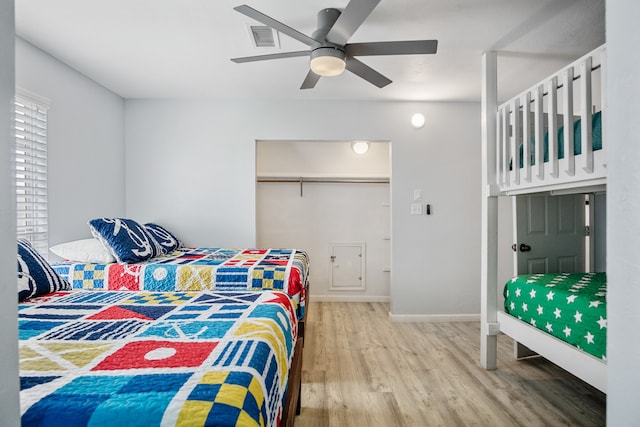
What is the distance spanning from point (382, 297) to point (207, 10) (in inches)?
148

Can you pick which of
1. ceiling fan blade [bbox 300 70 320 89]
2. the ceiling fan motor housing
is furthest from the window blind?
the ceiling fan motor housing

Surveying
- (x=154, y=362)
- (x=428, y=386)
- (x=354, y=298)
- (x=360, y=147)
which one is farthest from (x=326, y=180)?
(x=154, y=362)

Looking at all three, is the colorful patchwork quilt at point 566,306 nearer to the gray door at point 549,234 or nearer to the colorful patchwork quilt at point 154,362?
the gray door at point 549,234

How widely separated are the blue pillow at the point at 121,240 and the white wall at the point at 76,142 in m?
0.43

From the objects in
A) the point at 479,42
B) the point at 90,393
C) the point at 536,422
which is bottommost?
the point at 536,422

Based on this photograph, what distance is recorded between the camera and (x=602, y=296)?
5.94 feet

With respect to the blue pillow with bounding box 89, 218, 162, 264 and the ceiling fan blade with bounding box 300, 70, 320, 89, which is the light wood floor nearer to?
the blue pillow with bounding box 89, 218, 162, 264

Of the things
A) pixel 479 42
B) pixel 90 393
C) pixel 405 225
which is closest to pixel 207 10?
pixel 479 42

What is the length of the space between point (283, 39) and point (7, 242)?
7.79 ft

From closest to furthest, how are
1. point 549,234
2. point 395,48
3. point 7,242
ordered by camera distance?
point 7,242, point 395,48, point 549,234

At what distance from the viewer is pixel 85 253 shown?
2.59 m

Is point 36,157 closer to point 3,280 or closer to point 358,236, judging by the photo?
point 3,280

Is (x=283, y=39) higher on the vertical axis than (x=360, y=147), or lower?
higher

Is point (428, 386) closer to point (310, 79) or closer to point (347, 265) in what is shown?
point (310, 79)
